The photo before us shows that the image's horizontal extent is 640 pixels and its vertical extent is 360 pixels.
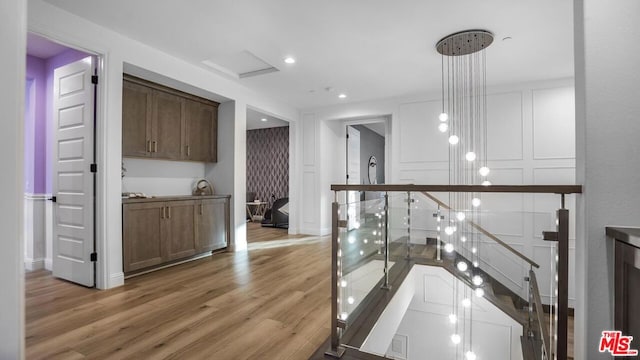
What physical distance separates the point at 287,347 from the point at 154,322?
1085mm

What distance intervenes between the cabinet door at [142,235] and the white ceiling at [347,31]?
189 cm

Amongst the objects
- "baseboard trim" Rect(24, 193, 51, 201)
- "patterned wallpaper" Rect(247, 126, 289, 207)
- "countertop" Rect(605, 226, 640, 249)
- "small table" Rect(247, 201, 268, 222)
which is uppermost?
"patterned wallpaper" Rect(247, 126, 289, 207)

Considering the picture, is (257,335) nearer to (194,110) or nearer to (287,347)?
(287,347)

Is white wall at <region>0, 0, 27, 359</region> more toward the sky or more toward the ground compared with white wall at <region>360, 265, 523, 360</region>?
more toward the sky

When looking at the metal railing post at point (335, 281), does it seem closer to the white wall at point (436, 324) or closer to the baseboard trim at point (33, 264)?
the white wall at point (436, 324)

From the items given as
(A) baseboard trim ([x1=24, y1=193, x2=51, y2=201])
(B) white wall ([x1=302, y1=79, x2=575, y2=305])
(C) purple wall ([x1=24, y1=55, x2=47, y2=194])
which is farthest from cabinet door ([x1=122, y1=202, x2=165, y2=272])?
(B) white wall ([x1=302, y1=79, x2=575, y2=305])

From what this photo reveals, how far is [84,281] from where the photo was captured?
117 inches

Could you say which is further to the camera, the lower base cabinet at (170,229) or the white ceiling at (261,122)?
the white ceiling at (261,122)

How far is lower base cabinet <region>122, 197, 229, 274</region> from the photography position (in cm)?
322

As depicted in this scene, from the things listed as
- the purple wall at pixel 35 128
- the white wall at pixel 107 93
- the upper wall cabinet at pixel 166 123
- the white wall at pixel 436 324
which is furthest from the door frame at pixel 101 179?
the white wall at pixel 436 324

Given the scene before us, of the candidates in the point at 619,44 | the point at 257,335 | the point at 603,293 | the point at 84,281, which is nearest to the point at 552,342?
the point at 603,293

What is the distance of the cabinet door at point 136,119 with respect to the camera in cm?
341

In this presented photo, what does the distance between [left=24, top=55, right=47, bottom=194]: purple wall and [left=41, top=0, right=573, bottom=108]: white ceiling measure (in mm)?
1587

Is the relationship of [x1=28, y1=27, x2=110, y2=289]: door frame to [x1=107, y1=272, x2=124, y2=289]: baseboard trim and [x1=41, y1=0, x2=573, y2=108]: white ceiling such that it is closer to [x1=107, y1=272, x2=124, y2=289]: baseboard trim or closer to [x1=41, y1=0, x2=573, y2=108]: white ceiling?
[x1=107, y1=272, x2=124, y2=289]: baseboard trim
